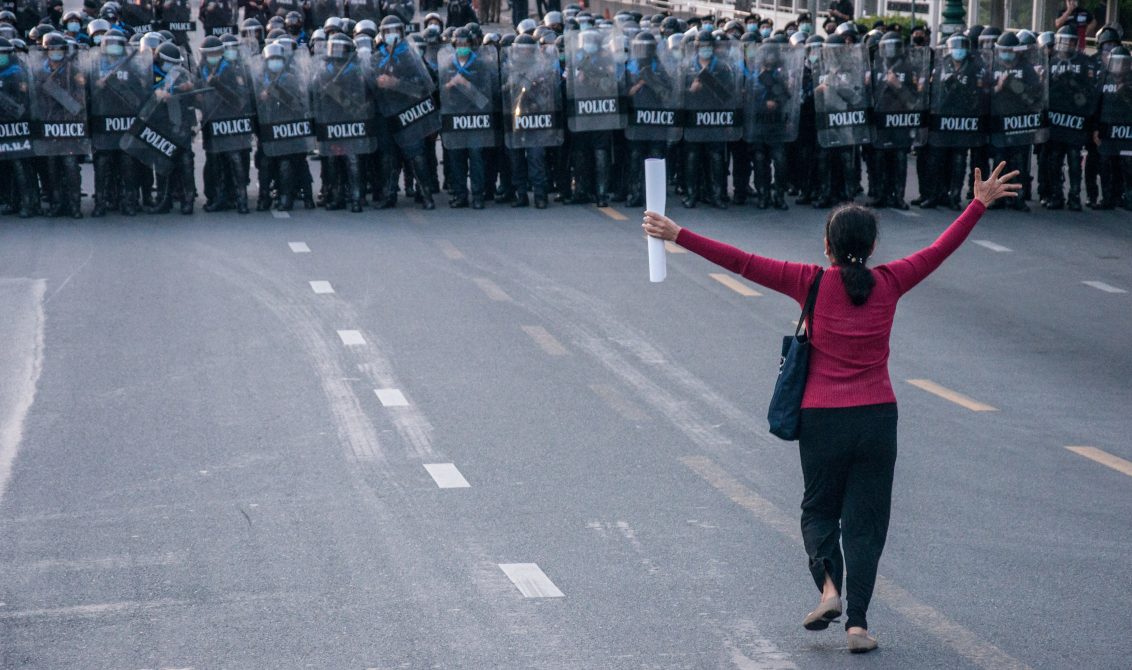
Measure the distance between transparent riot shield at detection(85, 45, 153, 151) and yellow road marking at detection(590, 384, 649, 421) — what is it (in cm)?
950

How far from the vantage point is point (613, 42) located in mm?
19328

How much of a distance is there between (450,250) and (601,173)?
346cm

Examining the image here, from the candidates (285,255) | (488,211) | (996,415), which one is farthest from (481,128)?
(996,415)

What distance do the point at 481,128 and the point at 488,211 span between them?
3.31 feet

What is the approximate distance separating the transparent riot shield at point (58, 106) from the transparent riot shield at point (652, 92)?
6.22 meters

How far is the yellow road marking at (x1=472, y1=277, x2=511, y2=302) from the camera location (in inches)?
553

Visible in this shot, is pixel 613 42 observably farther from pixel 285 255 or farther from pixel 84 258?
pixel 84 258

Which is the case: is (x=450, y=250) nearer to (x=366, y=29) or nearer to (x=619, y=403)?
(x=366, y=29)

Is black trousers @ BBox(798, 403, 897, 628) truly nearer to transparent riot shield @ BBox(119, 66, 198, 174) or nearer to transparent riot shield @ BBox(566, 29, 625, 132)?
transparent riot shield @ BBox(566, 29, 625, 132)

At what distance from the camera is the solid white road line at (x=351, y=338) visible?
40.6 ft

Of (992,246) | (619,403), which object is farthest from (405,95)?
(619,403)

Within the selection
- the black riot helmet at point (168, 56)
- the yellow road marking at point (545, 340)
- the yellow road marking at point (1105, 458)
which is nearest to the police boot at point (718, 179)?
the black riot helmet at point (168, 56)

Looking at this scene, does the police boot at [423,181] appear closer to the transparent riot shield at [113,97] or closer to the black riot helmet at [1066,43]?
the transparent riot shield at [113,97]

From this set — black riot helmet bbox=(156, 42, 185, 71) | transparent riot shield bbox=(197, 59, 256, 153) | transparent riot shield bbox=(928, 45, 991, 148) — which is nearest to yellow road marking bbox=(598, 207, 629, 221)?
transparent riot shield bbox=(928, 45, 991, 148)
